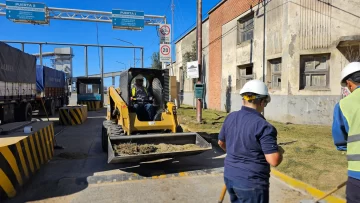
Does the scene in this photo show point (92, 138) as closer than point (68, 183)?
No

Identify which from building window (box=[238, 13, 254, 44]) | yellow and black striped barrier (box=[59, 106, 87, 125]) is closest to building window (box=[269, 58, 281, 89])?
building window (box=[238, 13, 254, 44])

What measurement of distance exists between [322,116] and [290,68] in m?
2.39

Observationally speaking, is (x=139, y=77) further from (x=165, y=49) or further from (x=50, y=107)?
(x=50, y=107)

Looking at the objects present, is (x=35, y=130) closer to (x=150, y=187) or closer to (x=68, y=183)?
(x=68, y=183)

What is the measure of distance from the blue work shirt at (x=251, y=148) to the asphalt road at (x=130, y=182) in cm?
245

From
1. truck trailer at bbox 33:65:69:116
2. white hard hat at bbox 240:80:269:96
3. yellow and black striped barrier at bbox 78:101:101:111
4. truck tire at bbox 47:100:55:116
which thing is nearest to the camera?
white hard hat at bbox 240:80:269:96

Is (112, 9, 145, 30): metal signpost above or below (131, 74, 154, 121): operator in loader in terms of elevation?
above

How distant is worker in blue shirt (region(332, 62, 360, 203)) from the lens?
2.18 m

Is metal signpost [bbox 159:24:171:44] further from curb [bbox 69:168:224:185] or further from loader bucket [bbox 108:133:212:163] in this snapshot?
curb [bbox 69:168:224:185]

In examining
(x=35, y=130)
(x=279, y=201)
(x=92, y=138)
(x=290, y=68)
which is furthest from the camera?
(x=290, y=68)

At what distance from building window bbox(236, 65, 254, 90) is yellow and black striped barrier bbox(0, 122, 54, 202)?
11855mm

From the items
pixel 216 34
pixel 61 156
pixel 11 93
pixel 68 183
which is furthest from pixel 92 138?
pixel 216 34

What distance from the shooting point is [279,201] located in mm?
4598

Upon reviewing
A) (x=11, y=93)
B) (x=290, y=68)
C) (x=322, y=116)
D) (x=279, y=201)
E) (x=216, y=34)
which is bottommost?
(x=279, y=201)
